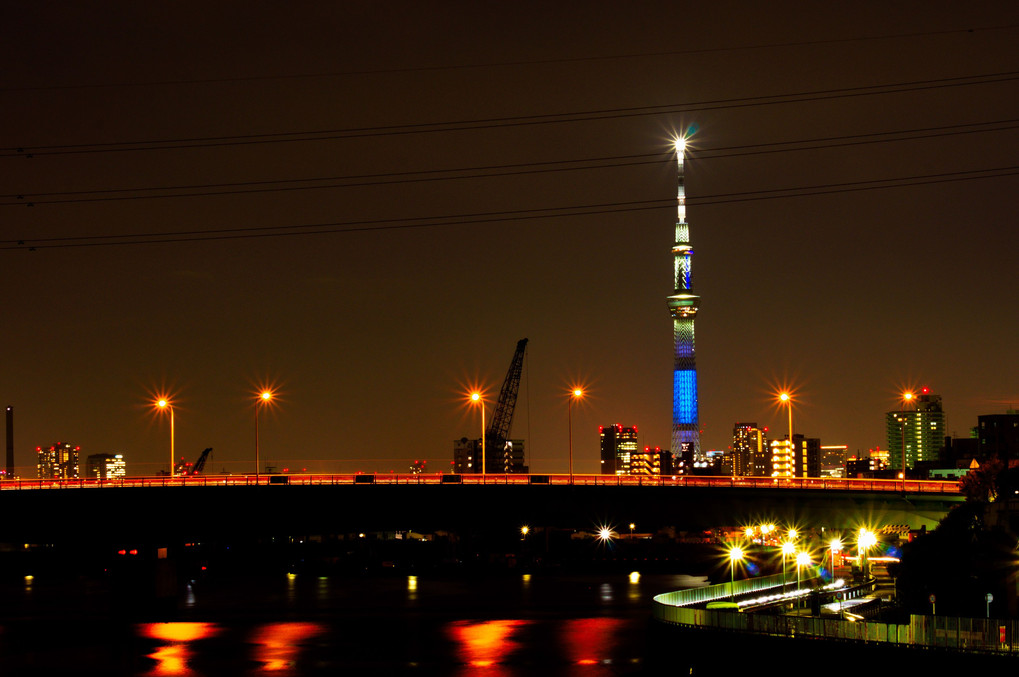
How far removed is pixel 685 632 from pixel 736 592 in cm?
2143

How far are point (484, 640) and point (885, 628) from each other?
1593 inches

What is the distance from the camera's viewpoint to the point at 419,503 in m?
103

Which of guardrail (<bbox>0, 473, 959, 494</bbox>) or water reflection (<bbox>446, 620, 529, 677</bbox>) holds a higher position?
guardrail (<bbox>0, 473, 959, 494</bbox>)

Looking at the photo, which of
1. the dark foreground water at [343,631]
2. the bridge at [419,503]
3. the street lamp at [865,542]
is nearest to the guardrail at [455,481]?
the bridge at [419,503]

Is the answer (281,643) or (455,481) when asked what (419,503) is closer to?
(455,481)

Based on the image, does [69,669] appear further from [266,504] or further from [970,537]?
[970,537]

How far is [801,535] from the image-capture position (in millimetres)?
148875

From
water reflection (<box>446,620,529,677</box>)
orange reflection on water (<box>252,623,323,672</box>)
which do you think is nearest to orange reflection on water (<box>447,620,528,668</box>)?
water reflection (<box>446,620,529,677</box>)

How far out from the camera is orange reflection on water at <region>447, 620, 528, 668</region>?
7825 cm

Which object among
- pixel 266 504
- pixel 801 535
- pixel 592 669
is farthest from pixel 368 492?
pixel 801 535

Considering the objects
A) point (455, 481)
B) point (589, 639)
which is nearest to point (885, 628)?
point (589, 639)

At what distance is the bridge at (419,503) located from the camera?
101 metres

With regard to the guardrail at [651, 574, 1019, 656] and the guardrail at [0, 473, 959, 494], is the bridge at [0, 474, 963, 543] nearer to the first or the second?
the guardrail at [0, 473, 959, 494]

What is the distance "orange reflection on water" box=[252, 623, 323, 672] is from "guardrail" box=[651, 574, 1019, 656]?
2776cm
